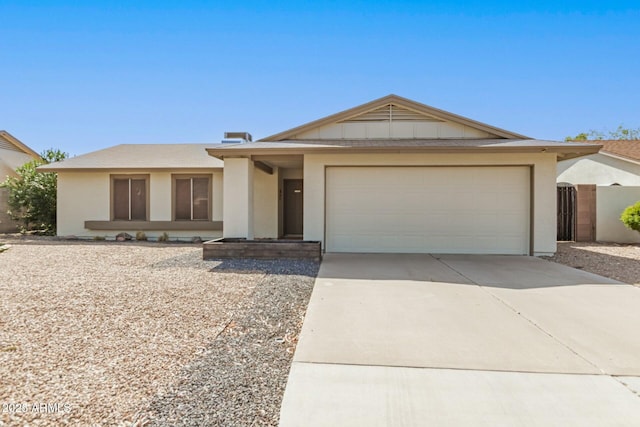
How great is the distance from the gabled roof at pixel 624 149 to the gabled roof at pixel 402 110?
1001 cm

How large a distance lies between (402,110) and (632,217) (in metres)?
7.84

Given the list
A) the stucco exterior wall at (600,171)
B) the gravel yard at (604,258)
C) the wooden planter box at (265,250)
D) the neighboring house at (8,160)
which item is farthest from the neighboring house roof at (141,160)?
the stucco exterior wall at (600,171)

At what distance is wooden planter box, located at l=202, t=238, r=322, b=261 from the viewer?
7.96 m

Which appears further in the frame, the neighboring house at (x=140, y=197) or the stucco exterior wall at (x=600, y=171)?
the stucco exterior wall at (x=600, y=171)

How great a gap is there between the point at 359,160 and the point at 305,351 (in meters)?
6.72

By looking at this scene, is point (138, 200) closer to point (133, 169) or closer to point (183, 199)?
point (133, 169)

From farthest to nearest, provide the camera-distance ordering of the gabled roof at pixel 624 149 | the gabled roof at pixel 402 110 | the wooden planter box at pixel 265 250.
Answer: the gabled roof at pixel 624 149
the gabled roof at pixel 402 110
the wooden planter box at pixel 265 250

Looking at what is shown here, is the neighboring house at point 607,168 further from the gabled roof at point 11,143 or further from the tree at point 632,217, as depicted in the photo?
the gabled roof at point 11,143

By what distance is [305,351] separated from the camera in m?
3.29

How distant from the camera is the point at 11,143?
1966 centimetres

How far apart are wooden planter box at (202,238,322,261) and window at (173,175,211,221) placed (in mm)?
4576

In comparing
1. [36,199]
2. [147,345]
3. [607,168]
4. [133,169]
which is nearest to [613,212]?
[607,168]

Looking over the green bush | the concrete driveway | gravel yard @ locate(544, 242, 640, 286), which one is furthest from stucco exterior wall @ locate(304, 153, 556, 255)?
the green bush

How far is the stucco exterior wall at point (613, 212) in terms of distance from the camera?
11422 mm
